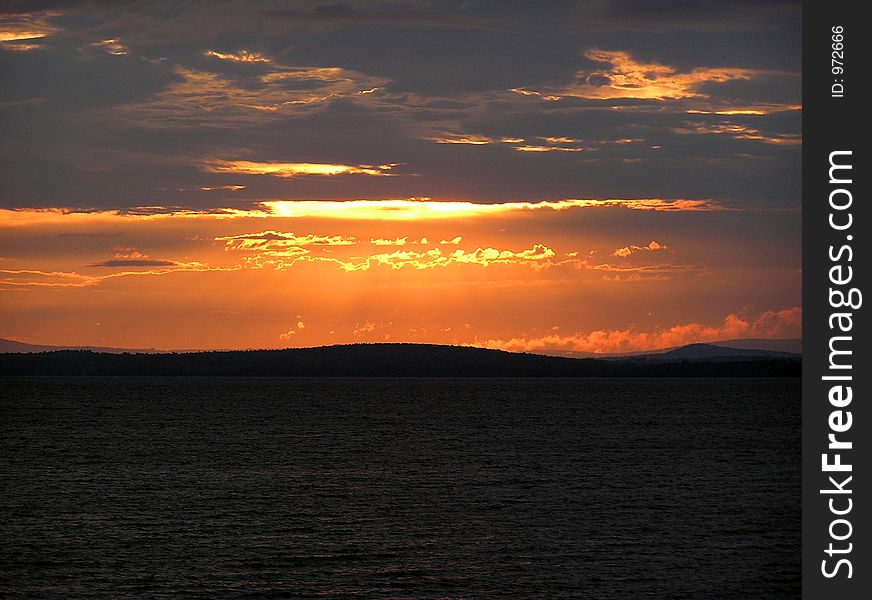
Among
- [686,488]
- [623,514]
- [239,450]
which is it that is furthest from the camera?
[239,450]

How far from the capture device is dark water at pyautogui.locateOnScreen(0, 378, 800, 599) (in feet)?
151

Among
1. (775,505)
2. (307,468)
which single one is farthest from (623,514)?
(307,468)

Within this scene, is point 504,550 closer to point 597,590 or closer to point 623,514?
point 597,590

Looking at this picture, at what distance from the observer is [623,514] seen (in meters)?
64.4

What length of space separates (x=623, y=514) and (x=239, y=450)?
59.6 m

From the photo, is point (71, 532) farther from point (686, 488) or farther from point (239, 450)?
point (239, 450)

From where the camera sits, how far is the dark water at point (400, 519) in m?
45.9

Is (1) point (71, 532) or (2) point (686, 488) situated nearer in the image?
(1) point (71, 532)

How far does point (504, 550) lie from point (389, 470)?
38.9 meters

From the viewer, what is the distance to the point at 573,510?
2621 inches

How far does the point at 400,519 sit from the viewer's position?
204 feet
